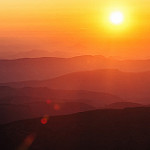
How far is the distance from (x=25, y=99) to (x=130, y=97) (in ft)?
164

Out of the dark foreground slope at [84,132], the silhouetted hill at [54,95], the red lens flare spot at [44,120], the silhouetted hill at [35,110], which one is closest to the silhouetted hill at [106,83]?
the silhouetted hill at [54,95]

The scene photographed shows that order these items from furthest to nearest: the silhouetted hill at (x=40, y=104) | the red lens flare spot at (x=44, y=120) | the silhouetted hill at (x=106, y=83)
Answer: the silhouetted hill at (x=106, y=83)
the silhouetted hill at (x=40, y=104)
the red lens flare spot at (x=44, y=120)

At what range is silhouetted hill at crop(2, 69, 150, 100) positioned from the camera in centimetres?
12032

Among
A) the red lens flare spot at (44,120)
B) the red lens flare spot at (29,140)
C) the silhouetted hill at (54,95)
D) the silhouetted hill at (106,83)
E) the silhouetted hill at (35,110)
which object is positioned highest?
the silhouetted hill at (106,83)

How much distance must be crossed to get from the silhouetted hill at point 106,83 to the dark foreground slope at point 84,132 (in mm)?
83787

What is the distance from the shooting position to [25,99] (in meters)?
86.6

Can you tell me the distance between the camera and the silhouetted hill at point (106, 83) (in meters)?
120

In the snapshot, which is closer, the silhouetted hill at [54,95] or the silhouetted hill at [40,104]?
the silhouetted hill at [40,104]

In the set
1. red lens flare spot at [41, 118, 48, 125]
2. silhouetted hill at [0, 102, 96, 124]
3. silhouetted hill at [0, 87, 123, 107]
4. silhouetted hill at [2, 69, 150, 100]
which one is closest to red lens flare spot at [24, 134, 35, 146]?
red lens flare spot at [41, 118, 48, 125]

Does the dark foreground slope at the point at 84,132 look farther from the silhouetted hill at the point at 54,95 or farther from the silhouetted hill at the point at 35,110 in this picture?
the silhouetted hill at the point at 54,95

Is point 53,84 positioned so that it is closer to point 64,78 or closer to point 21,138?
point 64,78

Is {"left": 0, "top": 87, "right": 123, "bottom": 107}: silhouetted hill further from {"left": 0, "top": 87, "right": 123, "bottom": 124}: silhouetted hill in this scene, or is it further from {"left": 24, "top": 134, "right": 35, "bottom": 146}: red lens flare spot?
{"left": 24, "top": 134, "right": 35, "bottom": 146}: red lens flare spot

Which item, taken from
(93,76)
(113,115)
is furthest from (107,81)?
(113,115)

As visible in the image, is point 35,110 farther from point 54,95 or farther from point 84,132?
point 84,132
